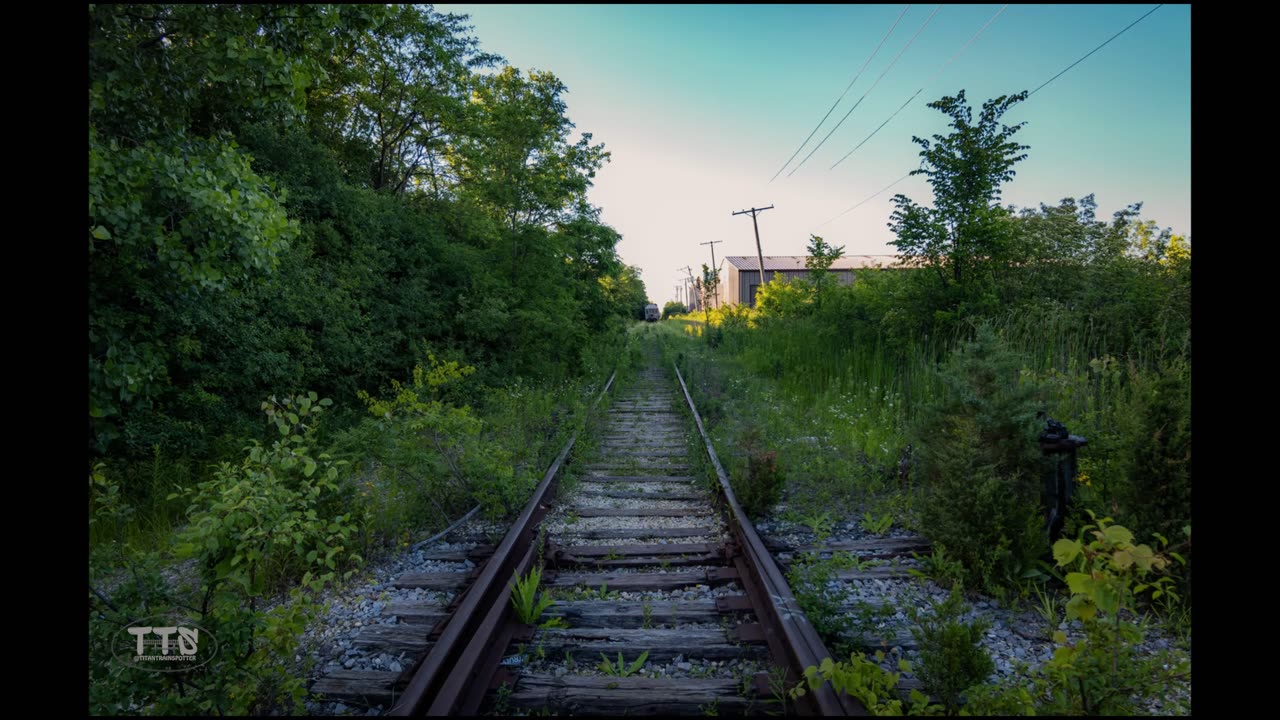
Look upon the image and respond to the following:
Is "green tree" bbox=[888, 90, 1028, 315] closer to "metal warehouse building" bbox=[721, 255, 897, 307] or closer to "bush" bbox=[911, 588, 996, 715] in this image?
"bush" bbox=[911, 588, 996, 715]

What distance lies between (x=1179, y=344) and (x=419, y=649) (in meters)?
7.57

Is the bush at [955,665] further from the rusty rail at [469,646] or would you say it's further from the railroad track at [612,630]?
the rusty rail at [469,646]

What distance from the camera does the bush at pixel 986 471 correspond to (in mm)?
3322

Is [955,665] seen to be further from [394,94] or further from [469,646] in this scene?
[394,94]

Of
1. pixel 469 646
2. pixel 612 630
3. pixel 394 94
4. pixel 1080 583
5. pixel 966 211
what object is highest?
pixel 394 94

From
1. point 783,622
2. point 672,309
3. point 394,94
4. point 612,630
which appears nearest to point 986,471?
point 783,622

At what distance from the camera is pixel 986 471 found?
346cm

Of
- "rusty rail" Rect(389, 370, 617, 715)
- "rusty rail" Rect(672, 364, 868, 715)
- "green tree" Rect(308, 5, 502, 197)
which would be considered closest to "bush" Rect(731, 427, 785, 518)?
"rusty rail" Rect(672, 364, 868, 715)

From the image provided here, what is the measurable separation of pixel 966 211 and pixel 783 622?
761cm

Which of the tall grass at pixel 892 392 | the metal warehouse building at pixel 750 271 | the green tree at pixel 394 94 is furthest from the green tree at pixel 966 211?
the metal warehouse building at pixel 750 271

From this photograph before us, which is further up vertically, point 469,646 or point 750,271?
point 750,271

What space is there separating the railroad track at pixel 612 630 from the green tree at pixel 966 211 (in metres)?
5.73

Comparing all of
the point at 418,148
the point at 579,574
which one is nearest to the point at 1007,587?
the point at 579,574
